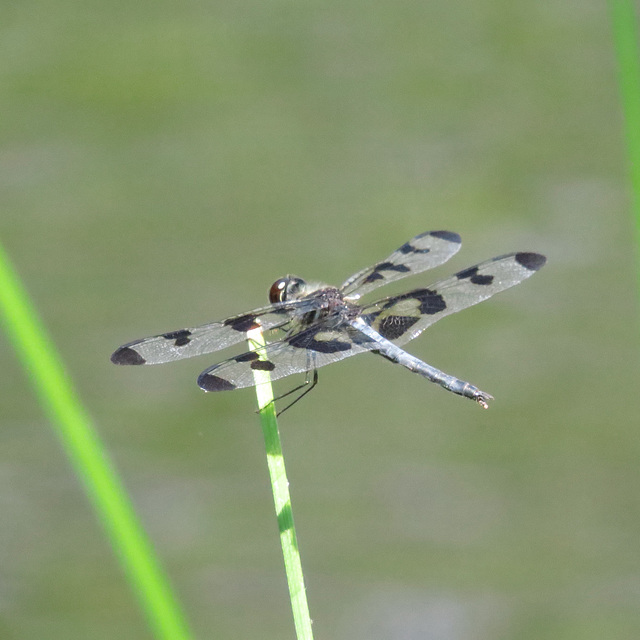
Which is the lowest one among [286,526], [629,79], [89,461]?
[286,526]

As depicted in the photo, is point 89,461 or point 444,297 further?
point 444,297

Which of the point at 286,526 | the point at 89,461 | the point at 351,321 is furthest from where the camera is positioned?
the point at 351,321

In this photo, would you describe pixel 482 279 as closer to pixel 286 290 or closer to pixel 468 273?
pixel 468 273

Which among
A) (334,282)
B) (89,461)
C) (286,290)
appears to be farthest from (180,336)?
(334,282)

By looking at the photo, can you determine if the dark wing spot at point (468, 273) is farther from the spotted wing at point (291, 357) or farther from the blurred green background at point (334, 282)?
the blurred green background at point (334, 282)

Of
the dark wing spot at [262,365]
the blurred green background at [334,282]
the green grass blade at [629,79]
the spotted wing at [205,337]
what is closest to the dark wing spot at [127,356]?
the spotted wing at [205,337]

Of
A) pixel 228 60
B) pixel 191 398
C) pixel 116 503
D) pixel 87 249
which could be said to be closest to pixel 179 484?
pixel 191 398

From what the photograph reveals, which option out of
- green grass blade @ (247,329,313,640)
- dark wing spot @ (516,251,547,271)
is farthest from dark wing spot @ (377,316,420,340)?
green grass blade @ (247,329,313,640)
